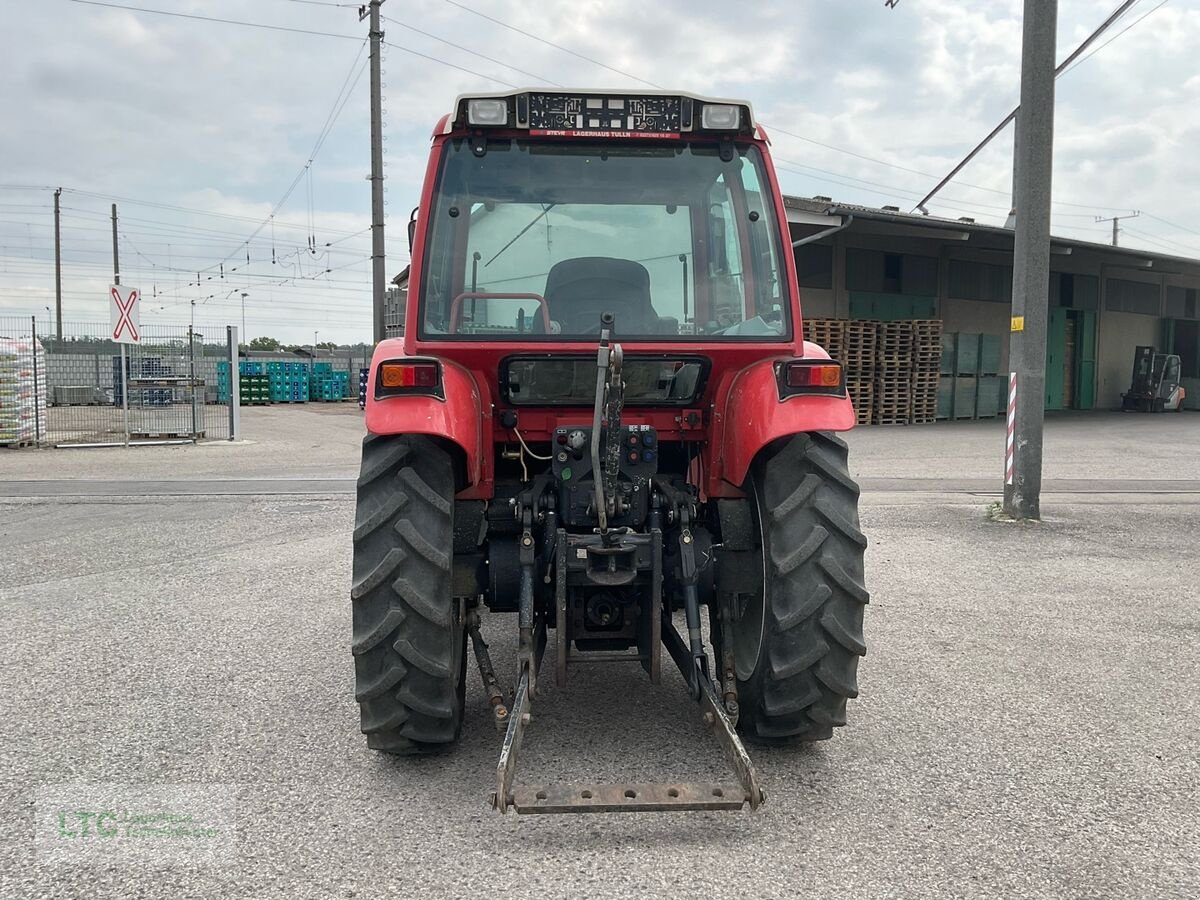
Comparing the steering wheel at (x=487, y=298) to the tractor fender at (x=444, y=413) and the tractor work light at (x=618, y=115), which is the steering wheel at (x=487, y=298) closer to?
the tractor fender at (x=444, y=413)

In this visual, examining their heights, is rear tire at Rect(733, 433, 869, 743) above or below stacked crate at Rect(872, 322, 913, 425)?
below

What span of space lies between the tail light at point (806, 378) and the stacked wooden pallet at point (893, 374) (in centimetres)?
1951

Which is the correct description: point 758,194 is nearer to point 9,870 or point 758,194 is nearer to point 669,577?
point 669,577

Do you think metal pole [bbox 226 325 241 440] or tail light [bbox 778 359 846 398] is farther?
metal pole [bbox 226 325 241 440]

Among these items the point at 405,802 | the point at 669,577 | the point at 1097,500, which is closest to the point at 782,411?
the point at 669,577

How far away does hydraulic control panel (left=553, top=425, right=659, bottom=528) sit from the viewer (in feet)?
12.3

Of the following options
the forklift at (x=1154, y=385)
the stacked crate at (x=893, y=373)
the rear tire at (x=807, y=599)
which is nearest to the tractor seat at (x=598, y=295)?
the rear tire at (x=807, y=599)

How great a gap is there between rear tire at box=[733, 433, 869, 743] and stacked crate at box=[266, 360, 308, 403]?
36.0 m

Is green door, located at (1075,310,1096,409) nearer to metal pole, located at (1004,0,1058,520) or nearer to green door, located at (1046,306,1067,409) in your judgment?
green door, located at (1046,306,1067,409)

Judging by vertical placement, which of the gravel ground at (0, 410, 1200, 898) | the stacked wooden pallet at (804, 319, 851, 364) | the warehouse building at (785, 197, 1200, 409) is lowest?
the gravel ground at (0, 410, 1200, 898)

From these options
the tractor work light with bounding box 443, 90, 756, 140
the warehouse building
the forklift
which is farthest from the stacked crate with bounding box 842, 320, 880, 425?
the tractor work light with bounding box 443, 90, 756, 140

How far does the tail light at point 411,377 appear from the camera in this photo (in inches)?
136

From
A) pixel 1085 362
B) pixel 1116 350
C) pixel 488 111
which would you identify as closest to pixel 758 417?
pixel 488 111

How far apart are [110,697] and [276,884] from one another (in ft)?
7.23
